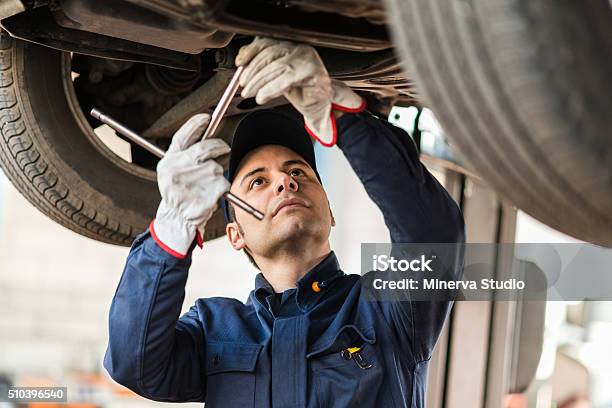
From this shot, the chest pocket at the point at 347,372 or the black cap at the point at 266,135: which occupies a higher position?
the black cap at the point at 266,135

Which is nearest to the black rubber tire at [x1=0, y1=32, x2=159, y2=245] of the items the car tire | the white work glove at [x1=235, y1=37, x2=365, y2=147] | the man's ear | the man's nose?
the car tire

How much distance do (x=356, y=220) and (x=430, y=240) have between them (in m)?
3.40

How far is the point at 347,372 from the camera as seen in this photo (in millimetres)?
1865

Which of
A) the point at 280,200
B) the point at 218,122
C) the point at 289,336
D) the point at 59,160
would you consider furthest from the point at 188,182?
the point at 59,160

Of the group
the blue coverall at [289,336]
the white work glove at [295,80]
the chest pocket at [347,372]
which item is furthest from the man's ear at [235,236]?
the white work glove at [295,80]

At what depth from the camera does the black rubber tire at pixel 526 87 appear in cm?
112

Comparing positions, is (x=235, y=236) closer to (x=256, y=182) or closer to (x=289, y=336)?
(x=256, y=182)

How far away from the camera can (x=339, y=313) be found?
76.3 inches

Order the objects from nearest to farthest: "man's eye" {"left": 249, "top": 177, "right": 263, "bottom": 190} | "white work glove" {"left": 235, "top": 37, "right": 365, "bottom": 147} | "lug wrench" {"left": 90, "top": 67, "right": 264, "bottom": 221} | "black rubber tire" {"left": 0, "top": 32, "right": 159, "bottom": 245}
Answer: "white work glove" {"left": 235, "top": 37, "right": 365, "bottom": 147} < "lug wrench" {"left": 90, "top": 67, "right": 264, "bottom": 221} < "man's eye" {"left": 249, "top": 177, "right": 263, "bottom": 190} < "black rubber tire" {"left": 0, "top": 32, "right": 159, "bottom": 245}

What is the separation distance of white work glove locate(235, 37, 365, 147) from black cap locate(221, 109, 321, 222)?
0.50 meters

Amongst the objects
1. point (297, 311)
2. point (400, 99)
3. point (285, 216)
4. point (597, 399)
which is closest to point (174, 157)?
point (285, 216)

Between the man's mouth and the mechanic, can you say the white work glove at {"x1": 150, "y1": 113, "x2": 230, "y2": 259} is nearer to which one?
the mechanic

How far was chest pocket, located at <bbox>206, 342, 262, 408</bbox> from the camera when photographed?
1898mm

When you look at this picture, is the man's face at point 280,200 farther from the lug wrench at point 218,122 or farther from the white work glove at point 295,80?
the white work glove at point 295,80
